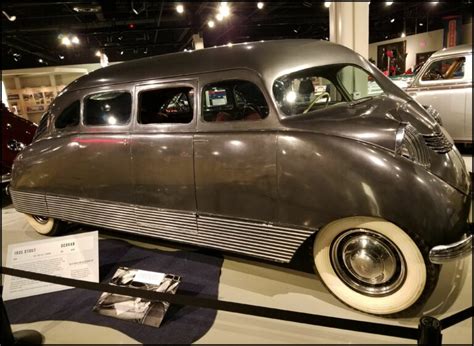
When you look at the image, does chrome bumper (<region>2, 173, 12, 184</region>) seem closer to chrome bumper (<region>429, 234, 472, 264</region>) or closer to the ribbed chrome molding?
the ribbed chrome molding

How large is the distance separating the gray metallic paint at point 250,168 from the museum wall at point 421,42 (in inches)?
387

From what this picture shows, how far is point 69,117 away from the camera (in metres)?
3.59

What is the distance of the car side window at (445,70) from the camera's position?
5.55 meters

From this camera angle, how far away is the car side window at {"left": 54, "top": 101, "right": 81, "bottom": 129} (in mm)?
3490

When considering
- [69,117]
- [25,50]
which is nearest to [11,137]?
[69,117]

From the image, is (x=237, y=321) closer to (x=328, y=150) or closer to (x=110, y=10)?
(x=328, y=150)

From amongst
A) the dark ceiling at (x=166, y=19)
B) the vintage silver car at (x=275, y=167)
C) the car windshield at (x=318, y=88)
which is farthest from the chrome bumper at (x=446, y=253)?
the dark ceiling at (x=166, y=19)

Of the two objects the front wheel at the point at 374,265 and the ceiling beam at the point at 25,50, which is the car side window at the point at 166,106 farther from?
the ceiling beam at the point at 25,50

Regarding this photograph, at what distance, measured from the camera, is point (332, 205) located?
2152 millimetres

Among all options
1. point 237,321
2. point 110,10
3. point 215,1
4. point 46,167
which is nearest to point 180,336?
point 237,321

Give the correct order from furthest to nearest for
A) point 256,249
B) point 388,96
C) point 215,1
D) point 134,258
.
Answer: point 215,1 < point 134,258 < point 388,96 < point 256,249

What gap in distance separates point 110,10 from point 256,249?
9108mm

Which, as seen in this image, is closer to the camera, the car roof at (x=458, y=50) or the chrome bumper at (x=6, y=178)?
the chrome bumper at (x=6, y=178)

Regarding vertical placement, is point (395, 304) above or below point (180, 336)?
above
